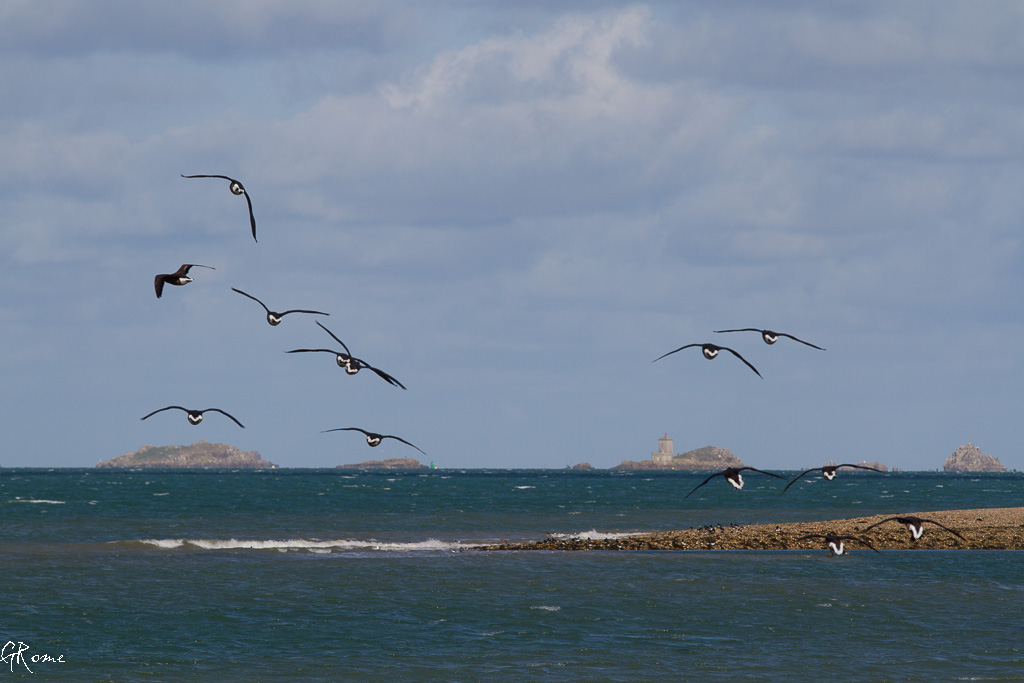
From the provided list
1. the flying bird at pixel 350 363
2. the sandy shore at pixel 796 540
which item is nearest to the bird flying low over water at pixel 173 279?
the flying bird at pixel 350 363

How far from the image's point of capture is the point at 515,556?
57812 mm

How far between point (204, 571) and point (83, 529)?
32038 millimetres

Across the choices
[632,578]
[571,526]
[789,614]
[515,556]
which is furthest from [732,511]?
[789,614]

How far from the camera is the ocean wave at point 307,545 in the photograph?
64.6 m

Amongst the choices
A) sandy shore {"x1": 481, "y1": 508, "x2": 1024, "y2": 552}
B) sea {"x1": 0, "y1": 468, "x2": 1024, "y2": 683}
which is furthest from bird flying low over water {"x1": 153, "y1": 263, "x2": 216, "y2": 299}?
sandy shore {"x1": 481, "y1": 508, "x2": 1024, "y2": 552}

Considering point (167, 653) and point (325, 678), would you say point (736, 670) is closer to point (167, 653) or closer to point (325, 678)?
point (325, 678)

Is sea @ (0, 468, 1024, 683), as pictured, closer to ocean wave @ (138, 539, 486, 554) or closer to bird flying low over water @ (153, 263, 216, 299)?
ocean wave @ (138, 539, 486, 554)
